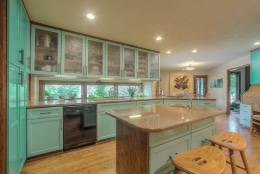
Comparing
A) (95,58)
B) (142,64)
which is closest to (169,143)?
(95,58)

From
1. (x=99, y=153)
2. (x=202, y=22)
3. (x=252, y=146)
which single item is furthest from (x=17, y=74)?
(x=252, y=146)

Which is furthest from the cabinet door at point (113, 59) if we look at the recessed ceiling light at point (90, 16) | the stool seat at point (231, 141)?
the stool seat at point (231, 141)

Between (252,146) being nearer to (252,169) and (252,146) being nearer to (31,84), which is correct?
(252,169)

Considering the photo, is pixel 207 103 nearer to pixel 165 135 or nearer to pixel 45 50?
pixel 165 135

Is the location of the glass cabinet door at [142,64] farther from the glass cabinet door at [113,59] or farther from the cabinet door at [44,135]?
the cabinet door at [44,135]

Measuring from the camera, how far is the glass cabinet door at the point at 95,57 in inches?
107

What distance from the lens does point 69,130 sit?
2197 millimetres

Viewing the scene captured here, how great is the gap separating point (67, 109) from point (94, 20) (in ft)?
5.35

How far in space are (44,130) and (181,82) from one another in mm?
7067

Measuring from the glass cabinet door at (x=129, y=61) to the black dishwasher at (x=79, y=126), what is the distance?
1.36 m

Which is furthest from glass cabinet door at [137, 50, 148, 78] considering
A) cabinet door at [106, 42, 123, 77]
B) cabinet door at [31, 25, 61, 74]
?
cabinet door at [31, 25, 61, 74]

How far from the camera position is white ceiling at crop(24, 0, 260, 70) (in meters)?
1.68

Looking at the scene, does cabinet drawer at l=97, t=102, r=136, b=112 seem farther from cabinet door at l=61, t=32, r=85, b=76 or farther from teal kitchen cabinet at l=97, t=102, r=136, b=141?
cabinet door at l=61, t=32, r=85, b=76

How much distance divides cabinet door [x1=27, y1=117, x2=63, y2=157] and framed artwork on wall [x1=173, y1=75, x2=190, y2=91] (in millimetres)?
6623
